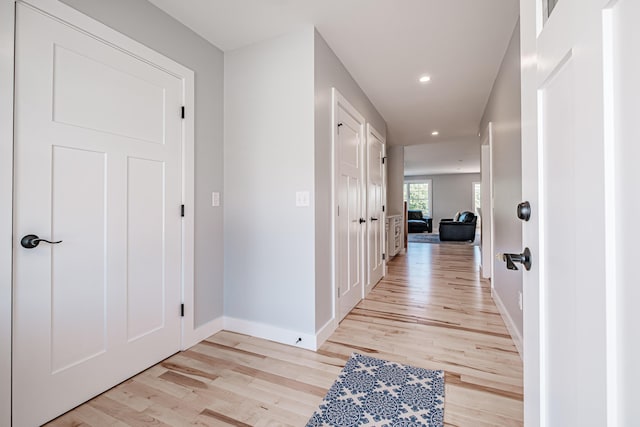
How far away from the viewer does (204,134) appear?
7.45 ft

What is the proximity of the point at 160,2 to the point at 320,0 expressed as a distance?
1.03m

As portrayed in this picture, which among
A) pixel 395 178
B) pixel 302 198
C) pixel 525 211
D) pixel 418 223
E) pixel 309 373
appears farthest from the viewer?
pixel 418 223

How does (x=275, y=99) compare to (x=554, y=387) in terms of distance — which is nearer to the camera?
(x=554, y=387)

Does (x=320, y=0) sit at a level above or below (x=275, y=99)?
above

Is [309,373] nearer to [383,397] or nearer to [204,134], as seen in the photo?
[383,397]

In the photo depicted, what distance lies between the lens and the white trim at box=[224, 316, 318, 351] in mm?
2123

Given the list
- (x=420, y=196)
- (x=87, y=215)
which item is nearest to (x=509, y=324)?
(x=87, y=215)

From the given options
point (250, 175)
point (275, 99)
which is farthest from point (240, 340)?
point (275, 99)

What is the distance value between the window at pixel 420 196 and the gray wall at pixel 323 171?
10872 millimetres

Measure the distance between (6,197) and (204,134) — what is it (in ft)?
4.07

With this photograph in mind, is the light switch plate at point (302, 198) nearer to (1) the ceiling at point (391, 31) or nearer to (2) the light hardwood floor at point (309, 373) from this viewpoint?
(2) the light hardwood floor at point (309, 373)

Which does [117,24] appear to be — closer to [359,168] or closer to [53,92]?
[53,92]

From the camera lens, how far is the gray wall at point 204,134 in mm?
1934

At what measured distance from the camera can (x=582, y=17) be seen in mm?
516
